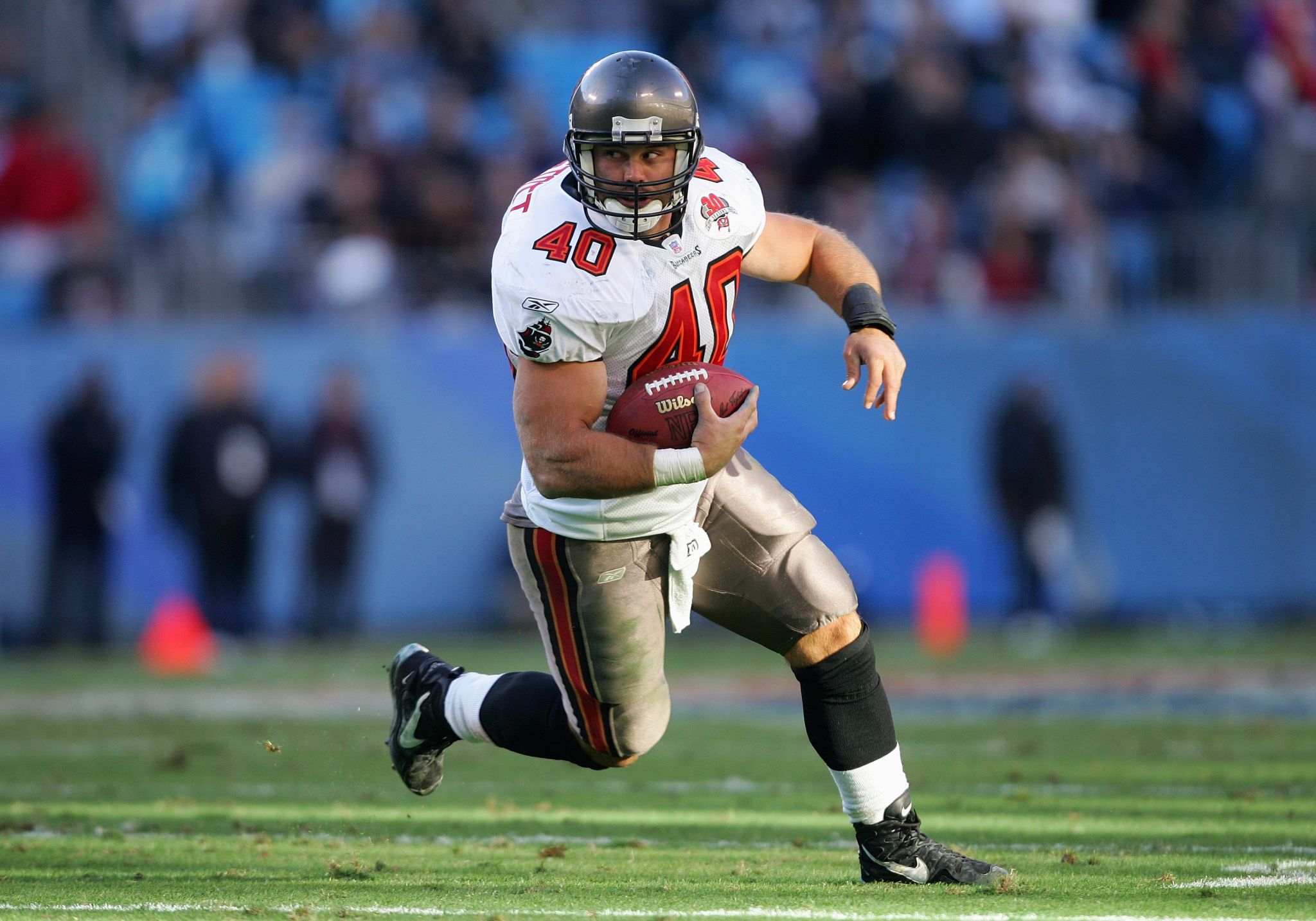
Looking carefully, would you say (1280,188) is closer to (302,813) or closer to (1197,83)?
(1197,83)

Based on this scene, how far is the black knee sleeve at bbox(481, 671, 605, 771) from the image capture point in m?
4.55

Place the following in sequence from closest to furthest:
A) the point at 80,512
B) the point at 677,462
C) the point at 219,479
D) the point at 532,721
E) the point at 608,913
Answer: the point at 608,913 < the point at 677,462 < the point at 532,721 < the point at 219,479 < the point at 80,512

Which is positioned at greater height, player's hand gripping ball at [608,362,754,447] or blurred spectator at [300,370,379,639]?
player's hand gripping ball at [608,362,754,447]

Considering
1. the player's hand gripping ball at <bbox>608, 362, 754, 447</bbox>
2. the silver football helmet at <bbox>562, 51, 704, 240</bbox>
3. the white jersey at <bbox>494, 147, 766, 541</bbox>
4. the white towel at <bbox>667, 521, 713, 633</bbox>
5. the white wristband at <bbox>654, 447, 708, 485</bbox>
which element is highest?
the silver football helmet at <bbox>562, 51, 704, 240</bbox>

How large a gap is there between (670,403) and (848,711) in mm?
832

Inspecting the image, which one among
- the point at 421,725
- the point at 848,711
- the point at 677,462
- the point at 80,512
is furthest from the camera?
the point at 80,512

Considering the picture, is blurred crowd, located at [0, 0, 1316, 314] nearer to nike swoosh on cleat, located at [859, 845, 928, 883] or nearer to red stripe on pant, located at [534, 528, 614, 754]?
red stripe on pant, located at [534, 528, 614, 754]

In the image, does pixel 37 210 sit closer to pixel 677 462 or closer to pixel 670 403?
pixel 670 403

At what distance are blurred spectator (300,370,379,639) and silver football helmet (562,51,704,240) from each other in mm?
8413

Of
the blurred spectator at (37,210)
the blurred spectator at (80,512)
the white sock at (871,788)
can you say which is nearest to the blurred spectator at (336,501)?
the blurred spectator at (80,512)

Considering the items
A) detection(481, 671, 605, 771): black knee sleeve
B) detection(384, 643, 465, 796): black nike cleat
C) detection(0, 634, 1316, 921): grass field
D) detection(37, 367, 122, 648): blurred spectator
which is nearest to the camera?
detection(0, 634, 1316, 921): grass field

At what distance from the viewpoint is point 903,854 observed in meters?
4.26

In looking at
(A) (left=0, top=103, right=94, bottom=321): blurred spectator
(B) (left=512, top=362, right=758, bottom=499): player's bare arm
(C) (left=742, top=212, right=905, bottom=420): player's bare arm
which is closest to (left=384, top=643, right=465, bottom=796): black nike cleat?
(B) (left=512, top=362, right=758, bottom=499): player's bare arm

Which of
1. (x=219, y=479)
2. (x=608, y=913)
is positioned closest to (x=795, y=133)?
(x=219, y=479)
